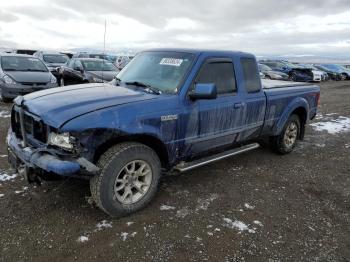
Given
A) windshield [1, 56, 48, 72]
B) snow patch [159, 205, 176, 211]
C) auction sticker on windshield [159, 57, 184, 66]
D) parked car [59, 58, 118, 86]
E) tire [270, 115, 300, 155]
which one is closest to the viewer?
snow patch [159, 205, 176, 211]

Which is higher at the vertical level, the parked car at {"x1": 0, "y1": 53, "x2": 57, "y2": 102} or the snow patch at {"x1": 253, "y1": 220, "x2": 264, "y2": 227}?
the parked car at {"x1": 0, "y1": 53, "x2": 57, "y2": 102}

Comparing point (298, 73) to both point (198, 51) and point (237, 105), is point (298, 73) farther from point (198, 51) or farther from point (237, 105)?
point (198, 51)

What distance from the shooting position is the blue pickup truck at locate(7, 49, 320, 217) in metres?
3.34

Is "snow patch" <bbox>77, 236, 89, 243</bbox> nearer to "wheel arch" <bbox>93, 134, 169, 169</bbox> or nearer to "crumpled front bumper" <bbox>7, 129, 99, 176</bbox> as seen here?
"crumpled front bumper" <bbox>7, 129, 99, 176</bbox>

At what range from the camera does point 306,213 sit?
4.03m

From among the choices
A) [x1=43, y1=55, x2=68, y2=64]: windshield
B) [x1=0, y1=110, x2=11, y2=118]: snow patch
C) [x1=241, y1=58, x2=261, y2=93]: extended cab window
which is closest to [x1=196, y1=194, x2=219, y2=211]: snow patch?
[x1=241, y1=58, x2=261, y2=93]: extended cab window

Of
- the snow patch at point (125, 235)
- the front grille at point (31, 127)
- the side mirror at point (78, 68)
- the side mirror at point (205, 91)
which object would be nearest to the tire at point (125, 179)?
the snow patch at point (125, 235)

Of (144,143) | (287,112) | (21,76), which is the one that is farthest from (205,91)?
(21,76)

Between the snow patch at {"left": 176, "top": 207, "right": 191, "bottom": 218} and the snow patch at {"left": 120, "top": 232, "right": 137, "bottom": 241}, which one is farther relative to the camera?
the snow patch at {"left": 176, "top": 207, "right": 191, "bottom": 218}

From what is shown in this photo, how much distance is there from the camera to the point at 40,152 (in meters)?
3.35

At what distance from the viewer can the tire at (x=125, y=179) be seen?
3.43 m

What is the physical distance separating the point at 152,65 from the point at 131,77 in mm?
336

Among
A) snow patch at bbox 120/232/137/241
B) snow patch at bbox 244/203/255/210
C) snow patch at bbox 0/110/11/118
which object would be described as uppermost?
snow patch at bbox 244/203/255/210

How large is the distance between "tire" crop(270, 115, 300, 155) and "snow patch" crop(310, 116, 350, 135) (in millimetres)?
2367
